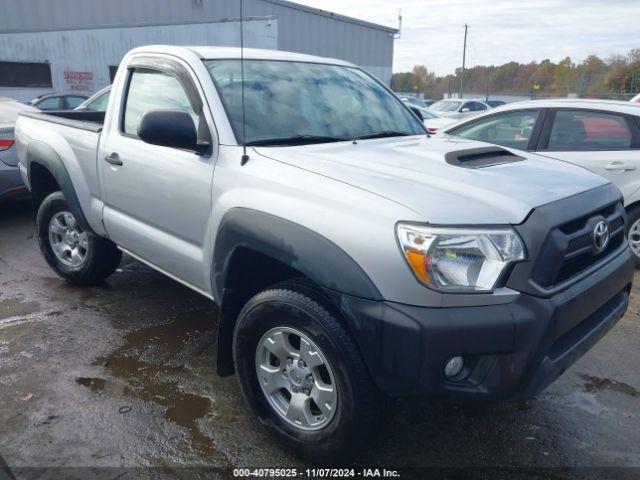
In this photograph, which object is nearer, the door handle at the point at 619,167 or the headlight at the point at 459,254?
the headlight at the point at 459,254

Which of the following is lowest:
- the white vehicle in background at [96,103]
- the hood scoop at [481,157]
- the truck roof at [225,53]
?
the hood scoop at [481,157]

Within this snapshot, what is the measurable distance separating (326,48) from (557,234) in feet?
114

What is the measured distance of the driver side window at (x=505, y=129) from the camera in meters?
5.58

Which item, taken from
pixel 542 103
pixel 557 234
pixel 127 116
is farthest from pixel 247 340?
pixel 542 103

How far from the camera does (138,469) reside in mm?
2506

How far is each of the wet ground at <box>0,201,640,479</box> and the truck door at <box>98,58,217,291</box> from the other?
0.62 metres

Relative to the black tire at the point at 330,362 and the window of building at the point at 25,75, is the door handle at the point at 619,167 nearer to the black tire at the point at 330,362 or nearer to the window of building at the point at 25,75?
the black tire at the point at 330,362

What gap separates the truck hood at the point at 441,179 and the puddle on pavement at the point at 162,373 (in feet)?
4.75

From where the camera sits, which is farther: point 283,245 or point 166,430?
point 166,430

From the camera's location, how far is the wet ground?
2.59 meters

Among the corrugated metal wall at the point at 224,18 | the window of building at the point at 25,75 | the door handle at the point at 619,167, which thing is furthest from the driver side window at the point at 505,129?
the window of building at the point at 25,75

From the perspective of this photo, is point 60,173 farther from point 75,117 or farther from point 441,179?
point 441,179

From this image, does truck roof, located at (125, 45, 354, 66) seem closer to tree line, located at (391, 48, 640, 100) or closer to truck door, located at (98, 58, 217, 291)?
truck door, located at (98, 58, 217, 291)

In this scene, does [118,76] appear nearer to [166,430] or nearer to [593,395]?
[166,430]
